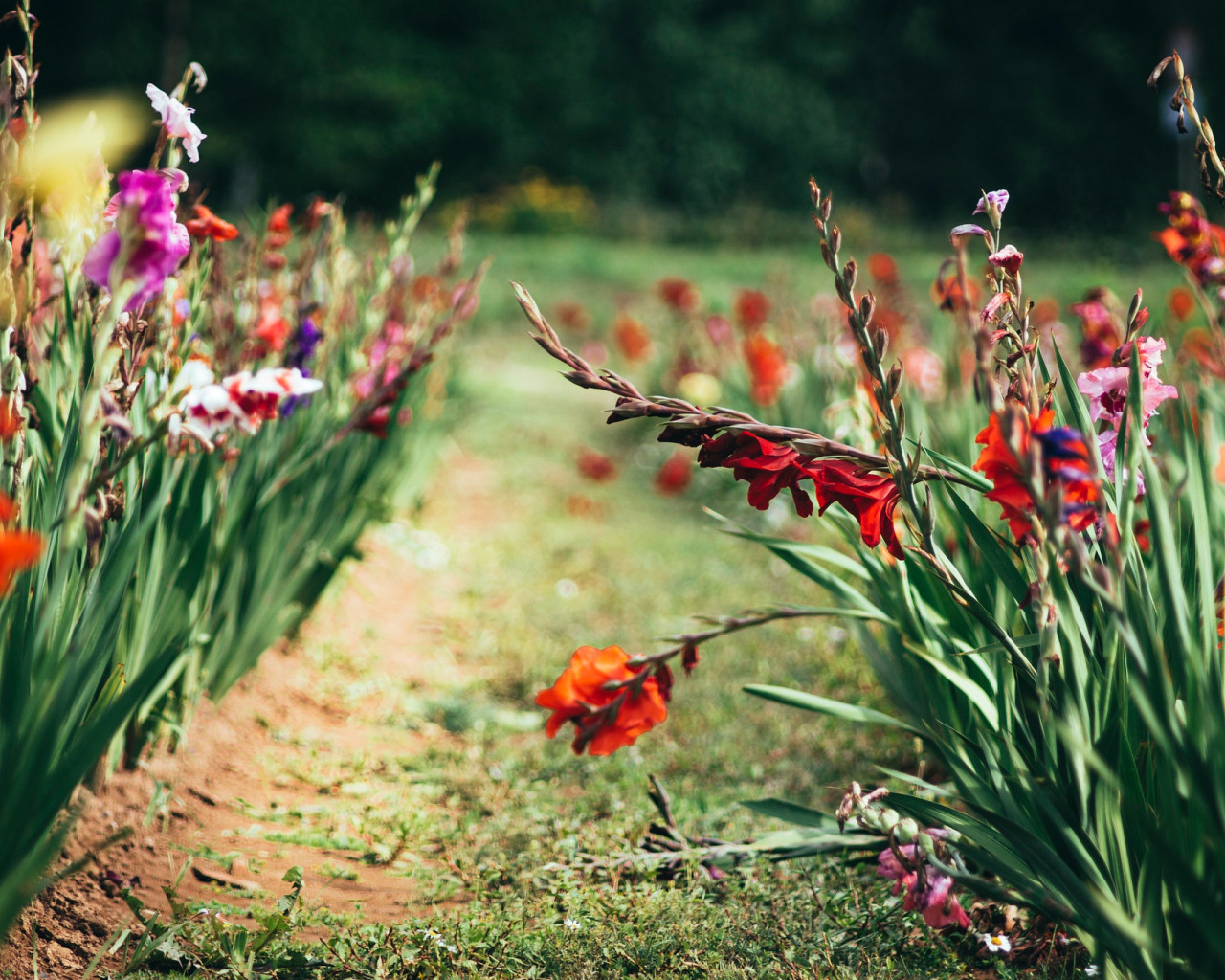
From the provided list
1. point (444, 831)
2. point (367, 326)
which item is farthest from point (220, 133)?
point (444, 831)

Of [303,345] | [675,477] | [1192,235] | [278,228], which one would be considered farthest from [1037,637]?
[675,477]

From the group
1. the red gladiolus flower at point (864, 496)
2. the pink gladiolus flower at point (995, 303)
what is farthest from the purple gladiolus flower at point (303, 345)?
the pink gladiolus flower at point (995, 303)

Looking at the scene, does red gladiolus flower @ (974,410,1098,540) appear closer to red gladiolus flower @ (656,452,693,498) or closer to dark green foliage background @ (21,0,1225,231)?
red gladiolus flower @ (656,452,693,498)

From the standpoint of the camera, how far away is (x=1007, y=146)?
2234 centimetres

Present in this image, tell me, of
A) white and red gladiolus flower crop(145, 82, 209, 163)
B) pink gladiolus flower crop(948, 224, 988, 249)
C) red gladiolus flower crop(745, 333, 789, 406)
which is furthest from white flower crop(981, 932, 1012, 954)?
red gladiolus flower crop(745, 333, 789, 406)

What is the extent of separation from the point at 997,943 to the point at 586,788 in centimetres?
93

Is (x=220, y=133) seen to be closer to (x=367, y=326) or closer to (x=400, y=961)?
(x=367, y=326)

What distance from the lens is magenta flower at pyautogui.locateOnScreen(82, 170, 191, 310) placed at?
95 centimetres

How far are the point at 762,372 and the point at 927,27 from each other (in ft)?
73.7

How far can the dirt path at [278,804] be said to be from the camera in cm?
151

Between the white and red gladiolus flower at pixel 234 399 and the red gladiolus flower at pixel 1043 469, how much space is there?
Answer: 0.98 m

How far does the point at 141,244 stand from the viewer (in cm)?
97

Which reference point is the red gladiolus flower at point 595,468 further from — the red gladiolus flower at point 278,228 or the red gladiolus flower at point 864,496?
the red gladiolus flower at point 864,496

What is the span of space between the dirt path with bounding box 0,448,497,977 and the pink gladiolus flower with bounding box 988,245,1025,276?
1331mm
